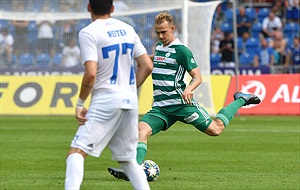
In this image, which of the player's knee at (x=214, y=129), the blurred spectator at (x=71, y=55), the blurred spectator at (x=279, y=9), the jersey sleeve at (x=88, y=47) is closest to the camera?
the jersey sleeve at (x=88, y=47)

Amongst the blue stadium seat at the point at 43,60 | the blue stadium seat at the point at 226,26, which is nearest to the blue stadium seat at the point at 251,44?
the blue stadium seat at the point at 226,26

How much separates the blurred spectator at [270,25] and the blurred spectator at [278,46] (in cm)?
48

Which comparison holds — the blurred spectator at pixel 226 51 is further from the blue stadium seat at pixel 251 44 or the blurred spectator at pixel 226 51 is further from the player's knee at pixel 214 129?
the player's knee at pixel 214 129

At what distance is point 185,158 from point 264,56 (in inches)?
652

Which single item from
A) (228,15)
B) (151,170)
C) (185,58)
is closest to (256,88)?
(228,15)

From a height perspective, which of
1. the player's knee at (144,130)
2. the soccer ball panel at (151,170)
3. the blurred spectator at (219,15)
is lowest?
the soccer ball panel at (151,170)

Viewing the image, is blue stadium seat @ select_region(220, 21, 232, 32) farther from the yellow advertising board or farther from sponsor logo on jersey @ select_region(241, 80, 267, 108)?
the yellow advertising board

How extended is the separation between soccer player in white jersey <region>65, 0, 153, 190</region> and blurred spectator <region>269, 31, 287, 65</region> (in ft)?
72.5

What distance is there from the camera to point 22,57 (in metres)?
24.4

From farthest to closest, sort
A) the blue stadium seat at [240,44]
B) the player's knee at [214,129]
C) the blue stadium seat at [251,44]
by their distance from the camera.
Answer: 1. the blue stadium seat at [240,44]
2. the blue stadium seat at [251,44]
3. the player's knee at [214,129]

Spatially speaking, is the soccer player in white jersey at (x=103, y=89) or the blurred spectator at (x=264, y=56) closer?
the soccer player in white jersey at (x=103, y=89)

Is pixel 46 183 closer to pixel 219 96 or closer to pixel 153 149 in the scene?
pixel 153 149

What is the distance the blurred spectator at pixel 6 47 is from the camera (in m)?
24.4

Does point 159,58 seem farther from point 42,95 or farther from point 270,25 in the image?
point 270,25
